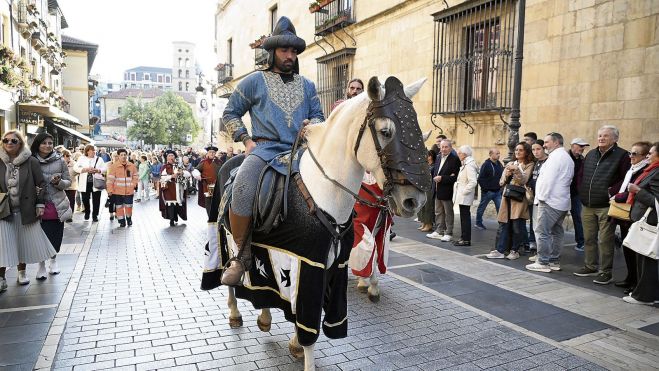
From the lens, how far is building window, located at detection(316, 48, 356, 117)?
1692 cm

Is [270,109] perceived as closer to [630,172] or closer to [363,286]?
[363,286]

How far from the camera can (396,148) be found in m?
2.53

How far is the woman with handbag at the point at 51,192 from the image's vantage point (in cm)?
599

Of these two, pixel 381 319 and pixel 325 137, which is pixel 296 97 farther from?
pixel 381 319

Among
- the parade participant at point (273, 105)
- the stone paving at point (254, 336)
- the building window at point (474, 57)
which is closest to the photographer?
the parade participant at point (273, 105)

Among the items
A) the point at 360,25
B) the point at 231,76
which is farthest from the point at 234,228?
the point at 231,76

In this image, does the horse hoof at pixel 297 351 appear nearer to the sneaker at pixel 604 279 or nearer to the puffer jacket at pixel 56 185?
the puffer jacket at pixel 56 185

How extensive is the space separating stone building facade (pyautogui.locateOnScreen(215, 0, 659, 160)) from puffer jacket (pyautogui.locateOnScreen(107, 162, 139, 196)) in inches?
326

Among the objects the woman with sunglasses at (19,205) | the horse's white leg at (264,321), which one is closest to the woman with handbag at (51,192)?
the woman with sunglasses at (19,205)

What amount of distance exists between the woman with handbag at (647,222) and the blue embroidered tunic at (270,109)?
13.8 ft

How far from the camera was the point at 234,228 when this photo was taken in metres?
3.16

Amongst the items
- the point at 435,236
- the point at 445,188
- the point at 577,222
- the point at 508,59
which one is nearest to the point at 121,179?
the point at 435,236

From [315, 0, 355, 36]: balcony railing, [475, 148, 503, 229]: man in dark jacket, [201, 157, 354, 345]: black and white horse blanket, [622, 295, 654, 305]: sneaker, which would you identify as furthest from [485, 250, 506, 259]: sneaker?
[315, 0, 355, 36]: balcony railing

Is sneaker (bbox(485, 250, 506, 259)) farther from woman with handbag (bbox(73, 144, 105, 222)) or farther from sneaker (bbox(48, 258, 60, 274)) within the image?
woman with handbag (bbox(73, 144, 105, 222))
